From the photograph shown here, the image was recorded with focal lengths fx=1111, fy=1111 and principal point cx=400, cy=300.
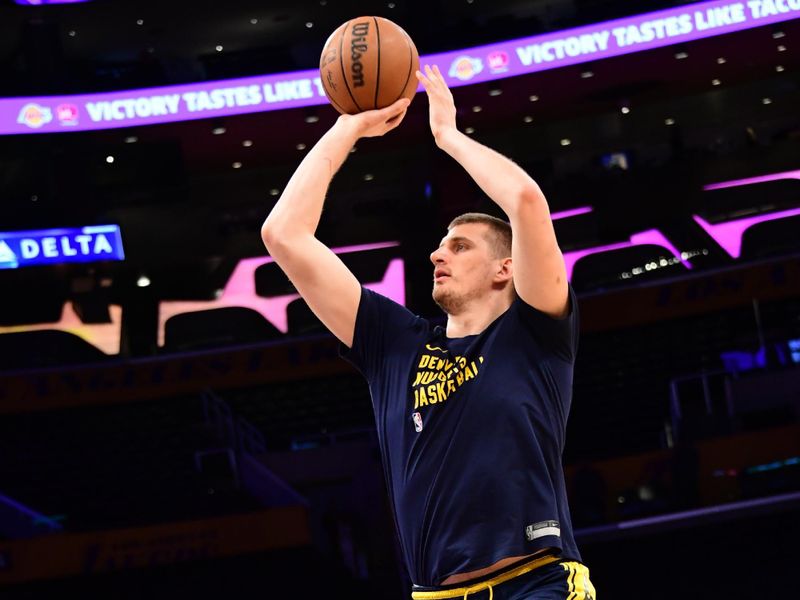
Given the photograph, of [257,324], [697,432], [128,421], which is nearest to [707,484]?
[697,432]

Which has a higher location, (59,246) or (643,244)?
(59,246)

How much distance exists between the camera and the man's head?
9.36 feet

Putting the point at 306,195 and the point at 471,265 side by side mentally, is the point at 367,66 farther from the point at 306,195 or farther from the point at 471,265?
the point at 471,265

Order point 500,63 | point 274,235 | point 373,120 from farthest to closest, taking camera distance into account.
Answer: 1. point 500,63
2. point 373,120
3. point 274,235

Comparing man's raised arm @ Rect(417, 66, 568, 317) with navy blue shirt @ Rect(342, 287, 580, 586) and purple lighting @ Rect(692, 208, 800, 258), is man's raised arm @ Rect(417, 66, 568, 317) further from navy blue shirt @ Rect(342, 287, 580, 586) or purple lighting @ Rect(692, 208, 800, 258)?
purple lighting @ Rect(692, 208, 800, 258)

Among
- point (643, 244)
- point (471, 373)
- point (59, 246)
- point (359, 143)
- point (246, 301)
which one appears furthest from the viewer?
point (359, 143)

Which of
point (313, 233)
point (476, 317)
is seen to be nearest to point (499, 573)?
point (476, 317)

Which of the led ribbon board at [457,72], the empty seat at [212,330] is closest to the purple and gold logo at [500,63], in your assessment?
the led ribbon board at [457,72]

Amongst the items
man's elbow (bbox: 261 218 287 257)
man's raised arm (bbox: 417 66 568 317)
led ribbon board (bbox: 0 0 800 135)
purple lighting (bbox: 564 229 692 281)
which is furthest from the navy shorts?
purple lighting (bbox: 564 229 692 281)

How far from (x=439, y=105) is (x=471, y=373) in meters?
0.72

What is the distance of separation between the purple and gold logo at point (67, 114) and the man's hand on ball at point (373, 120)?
39.1 ft

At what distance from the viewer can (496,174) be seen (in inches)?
104

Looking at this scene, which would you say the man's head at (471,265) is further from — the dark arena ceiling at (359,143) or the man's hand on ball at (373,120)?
the dark arena ceiling at (359,143)

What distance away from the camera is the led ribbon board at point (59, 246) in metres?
14.2
